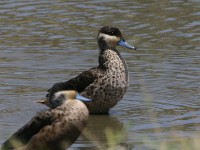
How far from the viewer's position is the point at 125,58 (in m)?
13.1

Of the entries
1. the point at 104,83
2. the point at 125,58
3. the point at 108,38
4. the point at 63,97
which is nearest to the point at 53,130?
the point at 63,97

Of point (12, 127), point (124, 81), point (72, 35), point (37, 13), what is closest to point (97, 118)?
point (124, 81)

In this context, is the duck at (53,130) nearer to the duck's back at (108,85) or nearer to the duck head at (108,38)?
the duck's back at (108,85)

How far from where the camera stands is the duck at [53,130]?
26.9 ft

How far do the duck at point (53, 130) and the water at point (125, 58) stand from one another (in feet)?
1.17

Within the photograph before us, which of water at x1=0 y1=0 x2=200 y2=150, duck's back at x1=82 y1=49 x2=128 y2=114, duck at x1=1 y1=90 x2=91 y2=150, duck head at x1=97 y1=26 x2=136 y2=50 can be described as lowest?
water at x1=0 y1=0 x2=200 y2=150

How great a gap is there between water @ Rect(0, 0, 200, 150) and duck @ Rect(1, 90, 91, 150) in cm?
36

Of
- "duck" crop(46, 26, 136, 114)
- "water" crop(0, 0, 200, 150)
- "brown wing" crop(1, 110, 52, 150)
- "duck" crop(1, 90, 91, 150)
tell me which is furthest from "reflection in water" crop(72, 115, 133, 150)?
"brown wing" crop(1, 110, 52, 150)

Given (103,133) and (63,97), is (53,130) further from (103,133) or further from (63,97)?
(103,133)

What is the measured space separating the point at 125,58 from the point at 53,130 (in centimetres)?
500

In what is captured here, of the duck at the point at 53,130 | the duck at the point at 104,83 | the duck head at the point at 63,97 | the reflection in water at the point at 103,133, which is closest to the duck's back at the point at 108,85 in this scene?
the duck at the point at 104,83

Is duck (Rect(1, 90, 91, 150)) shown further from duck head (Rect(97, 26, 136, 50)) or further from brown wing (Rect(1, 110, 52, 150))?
duck head (Rect(97, 26, 136, 50))

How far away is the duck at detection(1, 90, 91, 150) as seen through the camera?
819 centimetres

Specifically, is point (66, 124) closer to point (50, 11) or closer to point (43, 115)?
point (43, 115)
